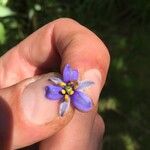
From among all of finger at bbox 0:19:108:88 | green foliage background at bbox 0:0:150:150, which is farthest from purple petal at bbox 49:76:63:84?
green foliage background at bbox 0:0:150:150

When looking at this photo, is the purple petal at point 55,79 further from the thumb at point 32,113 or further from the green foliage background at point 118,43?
the green foliage background at point 118,43

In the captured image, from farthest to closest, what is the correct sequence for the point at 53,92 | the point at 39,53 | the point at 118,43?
the point at 118,43, the point at 39,53, the point at 53,92

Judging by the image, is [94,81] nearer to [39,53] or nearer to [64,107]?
[64,107]

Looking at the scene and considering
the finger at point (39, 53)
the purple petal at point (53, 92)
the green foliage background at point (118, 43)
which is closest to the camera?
the purple petal at point (53, 92)

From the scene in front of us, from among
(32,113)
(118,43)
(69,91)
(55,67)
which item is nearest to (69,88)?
(69,91)

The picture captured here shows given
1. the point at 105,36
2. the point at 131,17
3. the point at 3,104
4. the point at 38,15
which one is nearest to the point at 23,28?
the point at 38,15

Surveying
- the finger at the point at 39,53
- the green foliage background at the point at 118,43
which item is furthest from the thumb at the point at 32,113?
the green foliage background at the point at 118,43
